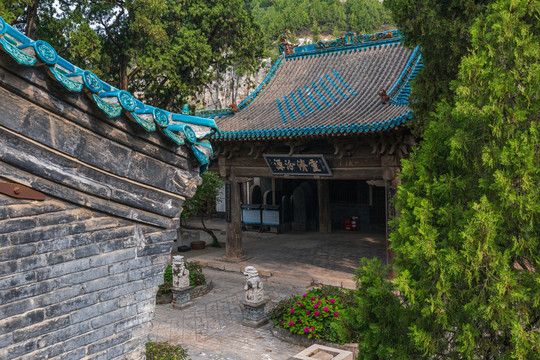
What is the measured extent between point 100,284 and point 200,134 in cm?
147

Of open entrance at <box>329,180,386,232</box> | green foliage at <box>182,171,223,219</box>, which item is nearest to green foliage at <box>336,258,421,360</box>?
green foliage at <box>182,171,223,219</box>

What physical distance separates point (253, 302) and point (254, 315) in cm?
26

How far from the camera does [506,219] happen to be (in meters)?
3.48

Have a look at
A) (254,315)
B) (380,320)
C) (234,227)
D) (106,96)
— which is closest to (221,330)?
(254,315)

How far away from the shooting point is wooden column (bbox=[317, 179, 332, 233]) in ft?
58.9

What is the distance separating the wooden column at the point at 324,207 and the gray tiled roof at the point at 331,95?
4.76m

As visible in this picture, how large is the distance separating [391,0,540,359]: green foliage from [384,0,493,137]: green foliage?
3354mm

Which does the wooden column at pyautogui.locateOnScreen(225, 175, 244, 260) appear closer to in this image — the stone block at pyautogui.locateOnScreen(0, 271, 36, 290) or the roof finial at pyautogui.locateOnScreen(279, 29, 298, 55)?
the roof finial at pyautogui.locateOnScreen(279, 29, 298, 55)

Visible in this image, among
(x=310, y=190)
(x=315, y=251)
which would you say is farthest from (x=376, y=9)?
(x=315, y=251)

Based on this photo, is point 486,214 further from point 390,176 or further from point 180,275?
point 180,275

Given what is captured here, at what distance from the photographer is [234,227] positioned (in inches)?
539

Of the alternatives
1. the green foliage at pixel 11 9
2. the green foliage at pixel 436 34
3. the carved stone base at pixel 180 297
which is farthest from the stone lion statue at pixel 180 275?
the green foliage at pixel 11 9

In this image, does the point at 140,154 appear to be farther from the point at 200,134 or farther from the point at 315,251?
the point at 315,251

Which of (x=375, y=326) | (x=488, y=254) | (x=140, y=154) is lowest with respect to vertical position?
(x=375, y=326)
